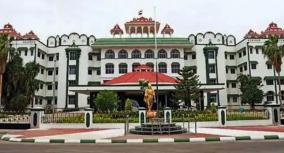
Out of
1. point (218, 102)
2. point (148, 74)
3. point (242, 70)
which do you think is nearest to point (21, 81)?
point (148, 74)

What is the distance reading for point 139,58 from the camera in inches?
2039

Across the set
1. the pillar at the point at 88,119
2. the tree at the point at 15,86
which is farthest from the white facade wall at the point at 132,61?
the pillar at the point at 88,119

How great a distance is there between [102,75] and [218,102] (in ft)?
69.8

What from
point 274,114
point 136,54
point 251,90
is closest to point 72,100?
point 136,54

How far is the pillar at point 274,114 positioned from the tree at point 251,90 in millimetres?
21930

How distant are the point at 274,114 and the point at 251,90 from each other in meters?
22.4

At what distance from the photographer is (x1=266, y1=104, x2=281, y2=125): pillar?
23.8 metres

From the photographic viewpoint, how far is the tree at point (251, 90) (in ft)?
149

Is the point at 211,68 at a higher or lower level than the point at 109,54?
lower

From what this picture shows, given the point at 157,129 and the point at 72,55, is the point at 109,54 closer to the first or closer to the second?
the point at 72,55

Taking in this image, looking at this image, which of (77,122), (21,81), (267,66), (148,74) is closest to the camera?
(77,122)

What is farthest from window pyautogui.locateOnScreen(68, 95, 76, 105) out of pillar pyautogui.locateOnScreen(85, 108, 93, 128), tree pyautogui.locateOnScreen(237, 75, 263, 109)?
pillar pyautogui.locateOnScreen(85, 108, 93, 128)

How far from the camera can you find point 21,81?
36.2 m

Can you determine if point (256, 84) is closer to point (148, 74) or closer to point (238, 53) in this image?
point (238, 53)
